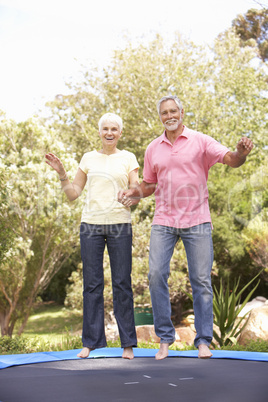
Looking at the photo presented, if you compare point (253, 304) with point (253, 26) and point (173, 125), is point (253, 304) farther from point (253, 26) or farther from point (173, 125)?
point (253, 26)

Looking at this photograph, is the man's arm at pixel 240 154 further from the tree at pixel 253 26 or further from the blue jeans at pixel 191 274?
the tree at pixel 253 26

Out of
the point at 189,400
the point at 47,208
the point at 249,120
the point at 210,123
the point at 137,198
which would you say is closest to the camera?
the point at 189,400

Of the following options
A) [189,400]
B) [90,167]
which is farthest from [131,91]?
[189,400]

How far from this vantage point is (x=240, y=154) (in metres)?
2.66

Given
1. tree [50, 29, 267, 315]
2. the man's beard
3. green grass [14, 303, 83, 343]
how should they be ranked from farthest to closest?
1. green grass [14, 303, 83, 343]
2. tree [50, 29, 267, 315]
3. the man's beard

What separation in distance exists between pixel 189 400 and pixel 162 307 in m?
0.84

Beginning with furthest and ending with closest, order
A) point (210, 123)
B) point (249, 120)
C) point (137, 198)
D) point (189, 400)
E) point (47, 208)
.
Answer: point (249, 120) < point (210, 123) < point (47, 208) < point (137, 198) < point (189, 400)

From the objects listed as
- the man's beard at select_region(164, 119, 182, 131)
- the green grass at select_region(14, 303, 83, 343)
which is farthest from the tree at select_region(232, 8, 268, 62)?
the man's beard at select_region(164, 119, 182, 131)

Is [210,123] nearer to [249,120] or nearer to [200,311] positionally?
[249,120]

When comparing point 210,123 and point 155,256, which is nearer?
point 155,256

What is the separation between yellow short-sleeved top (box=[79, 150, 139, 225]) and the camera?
2949mm

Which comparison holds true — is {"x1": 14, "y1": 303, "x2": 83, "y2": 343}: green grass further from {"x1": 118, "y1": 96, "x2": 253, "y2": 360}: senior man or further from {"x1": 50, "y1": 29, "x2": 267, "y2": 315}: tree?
{"x1": 118, "y1": 96, "x2": 253, "y2": 360}: senior man

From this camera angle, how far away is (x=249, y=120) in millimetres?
13438

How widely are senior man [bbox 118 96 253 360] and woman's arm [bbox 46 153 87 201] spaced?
1.36ft
